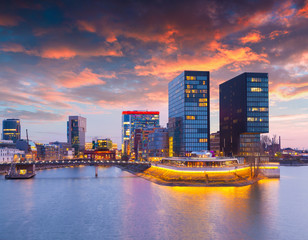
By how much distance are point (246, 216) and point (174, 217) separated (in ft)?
51.4

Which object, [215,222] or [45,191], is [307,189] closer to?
[215,222]

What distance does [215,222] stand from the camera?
208 feet

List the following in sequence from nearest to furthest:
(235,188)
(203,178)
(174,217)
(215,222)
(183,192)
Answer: (215,222) → (174,217) → (183,192) → (235,188) → (203,178)

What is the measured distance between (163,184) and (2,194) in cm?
5637

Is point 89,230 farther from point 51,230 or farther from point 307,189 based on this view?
point 307,189

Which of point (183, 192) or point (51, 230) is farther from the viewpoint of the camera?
point (183, 192)

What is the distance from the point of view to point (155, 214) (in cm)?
7056

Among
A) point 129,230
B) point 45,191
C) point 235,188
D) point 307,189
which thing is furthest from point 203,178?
point 129,230

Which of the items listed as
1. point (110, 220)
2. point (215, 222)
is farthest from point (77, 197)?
point (215, 222)

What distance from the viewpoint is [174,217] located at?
67.5 m

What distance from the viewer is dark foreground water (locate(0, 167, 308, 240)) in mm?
56719

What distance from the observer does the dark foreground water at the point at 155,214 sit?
186 ft

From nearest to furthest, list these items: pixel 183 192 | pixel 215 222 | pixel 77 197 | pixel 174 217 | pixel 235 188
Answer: pixel 215 222, pixel 174 217, pixel 77 197, pixel 183 192, pixel 235 188

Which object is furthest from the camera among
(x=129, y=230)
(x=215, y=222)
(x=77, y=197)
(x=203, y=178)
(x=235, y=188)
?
(x=203, y=178)
